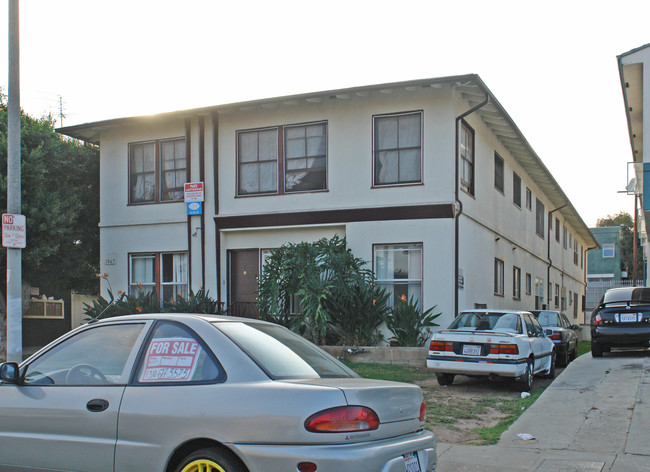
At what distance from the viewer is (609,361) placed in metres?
14.0

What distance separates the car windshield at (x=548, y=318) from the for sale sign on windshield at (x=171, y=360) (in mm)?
12695

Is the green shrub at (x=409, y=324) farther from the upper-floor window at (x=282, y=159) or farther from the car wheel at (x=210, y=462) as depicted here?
the car wheel at (x=210, y=462)

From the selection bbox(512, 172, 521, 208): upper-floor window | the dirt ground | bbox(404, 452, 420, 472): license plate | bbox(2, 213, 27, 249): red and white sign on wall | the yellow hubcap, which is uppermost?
bbox(512, 172, 521, 208): upper-floor window

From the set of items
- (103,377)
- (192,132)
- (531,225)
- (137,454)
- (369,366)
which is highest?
(192,132)

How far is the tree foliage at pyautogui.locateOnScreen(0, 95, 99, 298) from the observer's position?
16344mm

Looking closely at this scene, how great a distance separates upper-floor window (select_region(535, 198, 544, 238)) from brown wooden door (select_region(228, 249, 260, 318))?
13.9 meters

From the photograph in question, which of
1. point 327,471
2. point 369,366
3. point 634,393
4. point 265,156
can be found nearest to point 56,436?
point 327,471

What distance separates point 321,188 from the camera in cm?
1700

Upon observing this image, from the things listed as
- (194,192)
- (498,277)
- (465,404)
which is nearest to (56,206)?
(194,192)

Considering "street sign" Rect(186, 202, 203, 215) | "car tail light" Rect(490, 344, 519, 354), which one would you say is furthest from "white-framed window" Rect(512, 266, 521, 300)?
"car tail light" Rect(490, 344, 519, 354)

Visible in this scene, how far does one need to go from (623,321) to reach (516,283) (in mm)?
9093

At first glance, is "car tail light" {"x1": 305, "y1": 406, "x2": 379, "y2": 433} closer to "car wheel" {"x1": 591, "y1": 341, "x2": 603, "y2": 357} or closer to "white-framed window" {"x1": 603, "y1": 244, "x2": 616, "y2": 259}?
"car wheel" {"x1": 591, "y1": 341, "x2": 603, "y2": 357}

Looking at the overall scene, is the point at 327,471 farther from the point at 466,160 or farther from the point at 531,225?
the point at 531,225

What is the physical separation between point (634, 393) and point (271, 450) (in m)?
7.77
